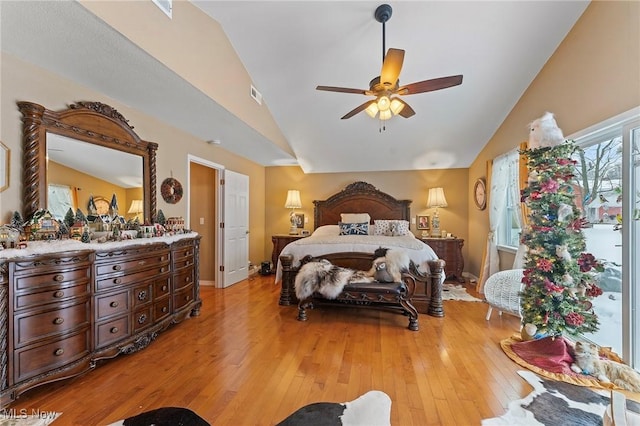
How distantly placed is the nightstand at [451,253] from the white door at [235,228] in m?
3.70

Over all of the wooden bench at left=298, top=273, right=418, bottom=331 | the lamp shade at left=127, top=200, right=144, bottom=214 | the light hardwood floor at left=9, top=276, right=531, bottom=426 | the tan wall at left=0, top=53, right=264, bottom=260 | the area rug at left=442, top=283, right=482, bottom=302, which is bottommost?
the area rug at left=442, top=283, right=482, bottom=302

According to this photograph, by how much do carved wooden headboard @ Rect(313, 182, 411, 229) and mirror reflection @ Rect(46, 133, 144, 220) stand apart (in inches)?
144

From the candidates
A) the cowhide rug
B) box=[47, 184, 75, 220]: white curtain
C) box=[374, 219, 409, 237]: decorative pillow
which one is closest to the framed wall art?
box=[374, 219, 409, 237]: decorative pillow

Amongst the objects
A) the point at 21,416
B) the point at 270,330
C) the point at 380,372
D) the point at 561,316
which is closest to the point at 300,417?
the point at 380,372

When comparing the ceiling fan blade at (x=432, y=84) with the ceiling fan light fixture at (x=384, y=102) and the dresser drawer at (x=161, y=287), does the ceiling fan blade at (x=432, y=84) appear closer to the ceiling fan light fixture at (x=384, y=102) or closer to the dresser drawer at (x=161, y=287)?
the ceiling fan light fixture at (x=384, y=102)

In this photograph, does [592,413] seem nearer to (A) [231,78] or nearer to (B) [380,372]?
(B) [380,372]

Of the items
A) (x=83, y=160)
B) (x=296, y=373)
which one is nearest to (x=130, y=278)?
(x=83, y=160)

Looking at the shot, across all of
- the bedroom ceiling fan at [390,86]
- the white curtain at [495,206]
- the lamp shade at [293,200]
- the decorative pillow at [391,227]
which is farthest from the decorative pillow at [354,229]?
the bedroom ceiling fan at [390,86]

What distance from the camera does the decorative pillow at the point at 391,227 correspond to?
206 inches

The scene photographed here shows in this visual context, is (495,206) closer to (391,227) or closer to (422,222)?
(422,222)

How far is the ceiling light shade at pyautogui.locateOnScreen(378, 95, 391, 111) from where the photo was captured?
2.53 m

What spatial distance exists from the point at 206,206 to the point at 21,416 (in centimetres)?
352

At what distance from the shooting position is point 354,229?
5242 millimetres

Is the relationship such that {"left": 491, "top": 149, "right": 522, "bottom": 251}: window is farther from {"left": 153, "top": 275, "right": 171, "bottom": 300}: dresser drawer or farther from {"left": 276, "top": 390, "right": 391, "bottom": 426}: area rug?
{"left": 153, "top": 275, "right": 171, "bottom": 300}: dresser drawer
